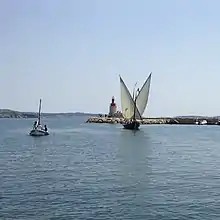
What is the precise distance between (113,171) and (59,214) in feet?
36.1

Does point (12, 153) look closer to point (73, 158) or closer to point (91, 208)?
point (73, 158)

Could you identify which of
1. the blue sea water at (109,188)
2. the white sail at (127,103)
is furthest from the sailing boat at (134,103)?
the blue sea water at (109,188)

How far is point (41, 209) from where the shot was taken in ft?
59.9

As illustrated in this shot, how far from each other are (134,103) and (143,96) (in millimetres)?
2100

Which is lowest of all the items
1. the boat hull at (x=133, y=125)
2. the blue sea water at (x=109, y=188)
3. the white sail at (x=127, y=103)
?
the blue sea water at (x=109, y=188)

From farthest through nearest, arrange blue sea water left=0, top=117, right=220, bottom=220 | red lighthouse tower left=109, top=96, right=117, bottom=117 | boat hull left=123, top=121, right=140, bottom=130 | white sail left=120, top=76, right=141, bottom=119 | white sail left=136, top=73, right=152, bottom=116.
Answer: red lighthouse tower left=109, top=96, right=117, bottom=117
white sail left=120, top=76, right=141, bottom=119
white sail left=136, top=73, right=152, bottom=116
boat hull left=123, top=121, right=140, bottom=130
blue sea water left=0, top=117, right=220, bottom=220

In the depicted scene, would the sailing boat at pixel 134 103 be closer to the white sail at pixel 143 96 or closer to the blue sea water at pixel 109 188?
the white sail at pixel 143 96

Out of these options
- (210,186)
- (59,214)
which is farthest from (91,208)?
(210,186)

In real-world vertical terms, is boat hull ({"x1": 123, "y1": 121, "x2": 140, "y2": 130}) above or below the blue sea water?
above

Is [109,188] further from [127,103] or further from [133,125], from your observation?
[127,103]

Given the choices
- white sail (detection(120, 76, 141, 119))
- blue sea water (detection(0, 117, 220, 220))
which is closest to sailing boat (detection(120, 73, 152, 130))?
white sail (detection(120, 76, 141, 119))

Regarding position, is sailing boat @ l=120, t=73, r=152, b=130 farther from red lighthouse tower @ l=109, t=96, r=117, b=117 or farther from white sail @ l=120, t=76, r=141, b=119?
red lighthouse tower @ l=109, t=96, r=117, b=117

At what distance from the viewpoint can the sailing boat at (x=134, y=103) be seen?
85625mm

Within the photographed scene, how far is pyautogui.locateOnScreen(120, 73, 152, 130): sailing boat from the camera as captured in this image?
8562 cm
